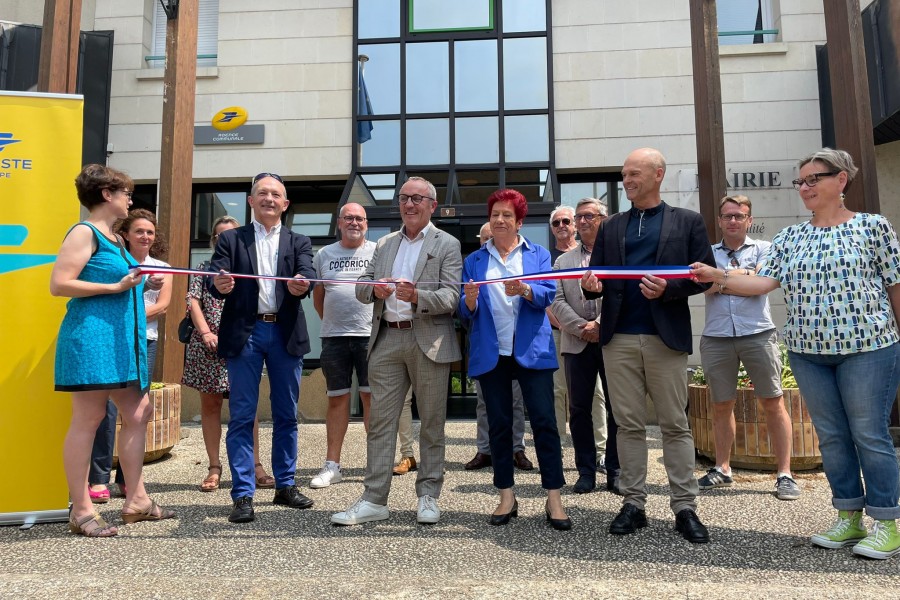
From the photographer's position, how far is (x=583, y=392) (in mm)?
4328

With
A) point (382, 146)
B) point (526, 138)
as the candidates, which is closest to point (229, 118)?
point (382, 146)

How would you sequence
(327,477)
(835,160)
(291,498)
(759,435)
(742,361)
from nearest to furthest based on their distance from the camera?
(835,160), (291,498), (742,361), (327,477), (759,435)

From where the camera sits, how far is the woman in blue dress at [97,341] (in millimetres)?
3256

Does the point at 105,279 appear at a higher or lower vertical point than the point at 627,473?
higher

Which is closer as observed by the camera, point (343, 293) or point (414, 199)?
point (414, 199)

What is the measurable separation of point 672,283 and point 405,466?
2627mm

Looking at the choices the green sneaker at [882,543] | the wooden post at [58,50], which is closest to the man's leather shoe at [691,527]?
the green sneaker at [882,543]

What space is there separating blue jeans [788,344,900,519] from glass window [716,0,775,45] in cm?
741

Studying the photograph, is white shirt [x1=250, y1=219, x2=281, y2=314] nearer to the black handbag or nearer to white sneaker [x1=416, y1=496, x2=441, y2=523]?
the black handbag

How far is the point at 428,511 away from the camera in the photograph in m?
3.42

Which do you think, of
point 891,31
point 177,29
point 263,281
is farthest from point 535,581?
point 891,31

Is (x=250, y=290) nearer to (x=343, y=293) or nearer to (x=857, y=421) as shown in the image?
(x=343, y=293)

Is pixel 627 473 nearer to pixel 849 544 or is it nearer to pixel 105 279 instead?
pixel 849 544

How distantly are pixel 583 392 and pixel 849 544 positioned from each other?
5.69 feet
